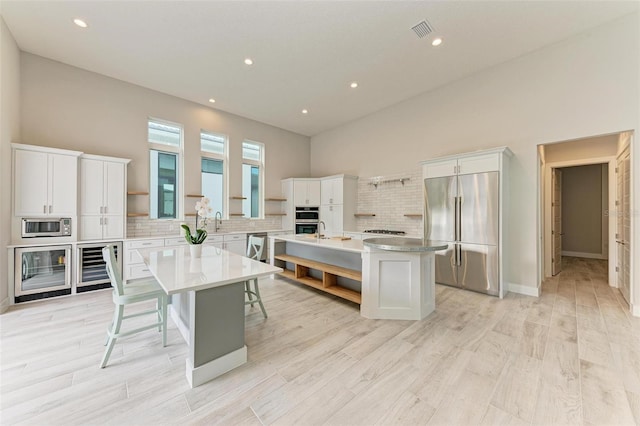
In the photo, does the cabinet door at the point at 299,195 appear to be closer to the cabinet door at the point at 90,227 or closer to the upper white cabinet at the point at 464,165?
the upper white cabinet at the point at 464,165

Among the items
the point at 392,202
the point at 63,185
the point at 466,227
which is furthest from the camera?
the point at 392,202

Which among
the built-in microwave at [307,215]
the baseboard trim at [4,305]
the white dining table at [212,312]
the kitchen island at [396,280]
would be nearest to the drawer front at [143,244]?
the baseboard trim at [4,305]

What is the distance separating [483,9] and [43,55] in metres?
6.36

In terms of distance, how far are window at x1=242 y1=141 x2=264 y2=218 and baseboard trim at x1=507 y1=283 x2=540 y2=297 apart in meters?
5.56

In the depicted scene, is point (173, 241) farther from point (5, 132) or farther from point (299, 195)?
point (299, 195)

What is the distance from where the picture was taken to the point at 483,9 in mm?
2852

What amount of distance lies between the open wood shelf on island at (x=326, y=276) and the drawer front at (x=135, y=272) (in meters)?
2.40

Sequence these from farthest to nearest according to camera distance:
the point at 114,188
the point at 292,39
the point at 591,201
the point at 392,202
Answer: the point at 591,201 → the point at 392,202 → the point at 114,188 → the point at 292,39

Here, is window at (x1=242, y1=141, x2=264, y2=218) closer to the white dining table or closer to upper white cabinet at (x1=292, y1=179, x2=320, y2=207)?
upper white cabinet at (x1=292, y1=179, x2=320, y2=207)

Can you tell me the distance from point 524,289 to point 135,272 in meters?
6.41

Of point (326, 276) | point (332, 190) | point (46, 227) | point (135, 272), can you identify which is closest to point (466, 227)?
point (326, 276)

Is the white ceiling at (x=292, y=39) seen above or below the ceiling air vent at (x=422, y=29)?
above

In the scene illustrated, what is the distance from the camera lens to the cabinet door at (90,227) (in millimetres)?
3879

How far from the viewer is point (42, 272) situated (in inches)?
141
